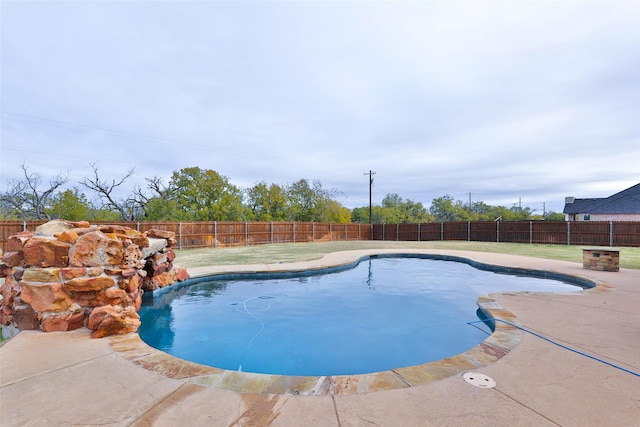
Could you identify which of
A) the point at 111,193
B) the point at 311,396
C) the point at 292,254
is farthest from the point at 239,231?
the point at 311,396

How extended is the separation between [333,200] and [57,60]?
22050mm

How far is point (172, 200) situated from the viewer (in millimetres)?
21875

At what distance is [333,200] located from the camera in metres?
28.7

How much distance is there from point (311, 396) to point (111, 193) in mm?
25082

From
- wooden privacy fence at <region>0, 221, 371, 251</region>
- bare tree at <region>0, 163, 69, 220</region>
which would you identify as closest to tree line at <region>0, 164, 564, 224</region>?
bare tree at <region>0, 163, 69, 220</region>

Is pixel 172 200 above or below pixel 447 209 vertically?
below

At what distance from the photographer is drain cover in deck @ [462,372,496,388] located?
1827 millimetres

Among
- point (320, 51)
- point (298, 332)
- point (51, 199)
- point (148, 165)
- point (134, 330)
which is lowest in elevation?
point (298, 332)

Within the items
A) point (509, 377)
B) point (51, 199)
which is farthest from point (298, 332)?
point (51, 199)

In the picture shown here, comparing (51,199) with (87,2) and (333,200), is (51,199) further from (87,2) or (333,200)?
(333,200)

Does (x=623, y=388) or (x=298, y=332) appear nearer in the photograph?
(x=623, y=388)

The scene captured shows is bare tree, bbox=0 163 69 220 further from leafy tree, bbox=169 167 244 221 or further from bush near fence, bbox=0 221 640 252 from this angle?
bush near fence, bbox=0 221 640 252

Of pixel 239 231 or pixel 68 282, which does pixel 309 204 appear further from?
pixel 68 282

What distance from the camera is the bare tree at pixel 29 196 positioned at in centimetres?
1781
